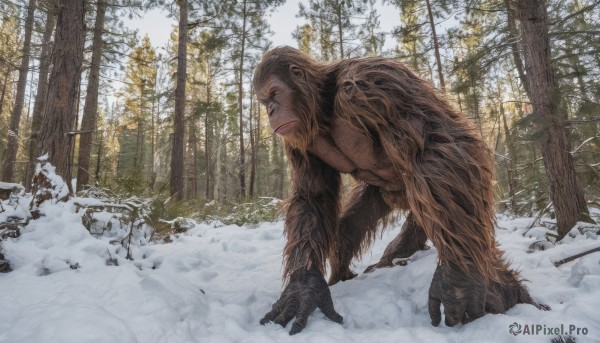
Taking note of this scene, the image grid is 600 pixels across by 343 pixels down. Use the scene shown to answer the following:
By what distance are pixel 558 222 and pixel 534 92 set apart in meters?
1.12

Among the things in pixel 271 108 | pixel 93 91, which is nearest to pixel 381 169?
pixel 271 108

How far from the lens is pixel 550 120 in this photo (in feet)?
9.52

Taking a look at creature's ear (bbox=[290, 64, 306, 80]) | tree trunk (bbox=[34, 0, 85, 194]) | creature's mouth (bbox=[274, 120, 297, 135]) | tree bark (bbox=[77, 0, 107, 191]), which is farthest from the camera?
tree bark (bbox=[77, 0, 107, 191])

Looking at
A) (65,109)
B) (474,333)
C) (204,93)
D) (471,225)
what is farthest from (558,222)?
(204,93)

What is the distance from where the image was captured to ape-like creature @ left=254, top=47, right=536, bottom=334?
157 cm

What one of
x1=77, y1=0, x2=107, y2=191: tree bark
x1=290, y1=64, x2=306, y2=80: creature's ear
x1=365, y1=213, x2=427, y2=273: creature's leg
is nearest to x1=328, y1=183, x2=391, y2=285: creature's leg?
x1=365, y1=213, x2=427, y2=273: creature's leg

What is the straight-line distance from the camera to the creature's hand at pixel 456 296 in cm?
148

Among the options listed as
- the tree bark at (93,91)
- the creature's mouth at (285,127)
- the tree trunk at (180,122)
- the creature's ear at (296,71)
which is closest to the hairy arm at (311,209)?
the creature's mouth at (285,127)

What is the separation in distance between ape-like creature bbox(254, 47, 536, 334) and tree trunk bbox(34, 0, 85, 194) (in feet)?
6.03

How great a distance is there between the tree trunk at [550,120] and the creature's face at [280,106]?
7.34 ft

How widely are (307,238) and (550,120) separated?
2330mm

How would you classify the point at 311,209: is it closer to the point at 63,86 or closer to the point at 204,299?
the point at 204,299

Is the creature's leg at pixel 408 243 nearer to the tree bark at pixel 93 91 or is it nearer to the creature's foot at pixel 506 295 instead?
the creature's foot at pixel 506 295

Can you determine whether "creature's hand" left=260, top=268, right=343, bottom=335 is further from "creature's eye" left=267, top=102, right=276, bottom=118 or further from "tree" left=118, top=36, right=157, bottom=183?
"tree" left=118, top=36, right=157, bottom=183
